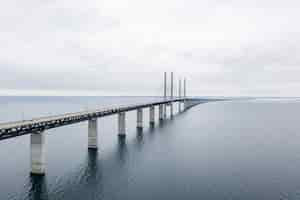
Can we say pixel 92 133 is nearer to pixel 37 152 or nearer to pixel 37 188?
pixel 37 152

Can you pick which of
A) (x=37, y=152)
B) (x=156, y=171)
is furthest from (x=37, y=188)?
(x=156, y=171)

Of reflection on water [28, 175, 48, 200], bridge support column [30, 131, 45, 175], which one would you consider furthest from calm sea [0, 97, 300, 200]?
bridge support column [30, 131, 45, 175]

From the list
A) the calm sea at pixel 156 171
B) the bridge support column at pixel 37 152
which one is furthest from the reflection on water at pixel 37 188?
the bridge support column at pixel 37 152

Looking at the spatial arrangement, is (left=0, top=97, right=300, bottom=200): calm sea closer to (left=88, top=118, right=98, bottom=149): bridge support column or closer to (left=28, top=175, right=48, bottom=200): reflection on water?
(left=28, top=175, right=48, bottom=200): reflection on water

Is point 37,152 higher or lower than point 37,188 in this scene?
higher

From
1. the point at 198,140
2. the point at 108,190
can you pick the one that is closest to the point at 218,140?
the point at 198,140

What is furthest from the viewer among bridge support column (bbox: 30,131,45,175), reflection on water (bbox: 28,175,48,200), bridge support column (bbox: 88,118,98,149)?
bridge support column (bbox: 88,118,98,149)
